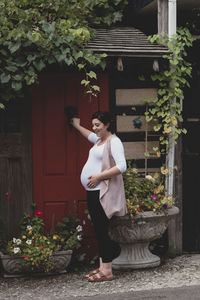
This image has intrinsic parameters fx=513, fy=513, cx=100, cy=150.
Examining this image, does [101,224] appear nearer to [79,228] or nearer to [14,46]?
[79,228]

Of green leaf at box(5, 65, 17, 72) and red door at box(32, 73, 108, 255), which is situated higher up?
green leaf at box(5, 65, 17, 72)

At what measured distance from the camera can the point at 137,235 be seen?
627cm

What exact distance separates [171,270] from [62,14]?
139 inches

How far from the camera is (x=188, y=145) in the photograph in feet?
23.7

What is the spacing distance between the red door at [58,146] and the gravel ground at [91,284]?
790mm

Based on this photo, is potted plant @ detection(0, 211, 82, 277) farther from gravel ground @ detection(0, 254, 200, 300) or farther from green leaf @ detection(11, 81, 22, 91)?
green leaf @ detection(11, 81, 22, 91)

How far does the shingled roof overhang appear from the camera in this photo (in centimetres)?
632

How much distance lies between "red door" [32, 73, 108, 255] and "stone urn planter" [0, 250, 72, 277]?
1.68 feet

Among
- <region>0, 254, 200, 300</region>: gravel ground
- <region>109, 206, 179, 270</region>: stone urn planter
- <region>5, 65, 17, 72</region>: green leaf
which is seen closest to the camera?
<region>0, 254, 200, 300</region>: gravel ground

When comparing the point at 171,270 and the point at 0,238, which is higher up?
the point at 0,238

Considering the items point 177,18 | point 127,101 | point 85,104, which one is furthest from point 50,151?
point 177,18

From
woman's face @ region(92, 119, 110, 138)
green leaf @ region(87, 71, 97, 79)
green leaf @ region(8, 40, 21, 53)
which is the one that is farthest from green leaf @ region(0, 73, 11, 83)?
woman's face @ region(92, 119, 110, 138)

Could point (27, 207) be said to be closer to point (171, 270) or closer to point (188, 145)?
point (171, 270)

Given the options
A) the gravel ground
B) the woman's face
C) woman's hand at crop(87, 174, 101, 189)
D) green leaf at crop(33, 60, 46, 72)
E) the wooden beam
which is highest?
the wooden beam
